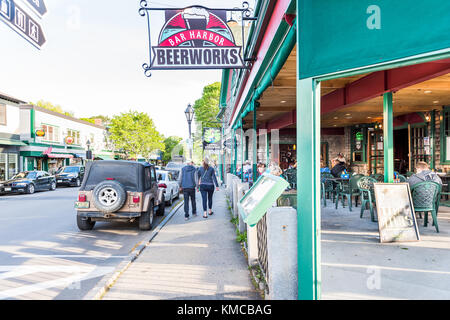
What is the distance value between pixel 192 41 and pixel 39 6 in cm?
297

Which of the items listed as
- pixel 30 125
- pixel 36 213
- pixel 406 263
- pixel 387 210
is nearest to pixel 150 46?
pixel 387 210

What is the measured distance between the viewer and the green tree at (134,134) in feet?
161

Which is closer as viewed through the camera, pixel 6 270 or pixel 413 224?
pixel 6 270

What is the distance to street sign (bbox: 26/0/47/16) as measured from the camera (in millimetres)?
4547

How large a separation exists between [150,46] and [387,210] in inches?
234

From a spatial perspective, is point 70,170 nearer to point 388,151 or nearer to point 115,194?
point 115,194

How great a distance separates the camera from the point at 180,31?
6773 millimetres

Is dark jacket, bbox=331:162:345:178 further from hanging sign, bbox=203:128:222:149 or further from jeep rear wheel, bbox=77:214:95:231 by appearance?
hanging sign, bbox=203:128:222:149

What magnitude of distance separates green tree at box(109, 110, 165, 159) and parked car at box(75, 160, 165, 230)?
43327 millimetres

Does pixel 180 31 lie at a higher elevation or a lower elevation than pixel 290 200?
higher

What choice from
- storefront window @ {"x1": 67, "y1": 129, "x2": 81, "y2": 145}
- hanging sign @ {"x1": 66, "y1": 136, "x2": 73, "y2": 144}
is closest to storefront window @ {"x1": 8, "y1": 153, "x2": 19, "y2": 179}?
hanging sign @ {"x1": 66, "y1": 136, "x2": 73, "y2": 144}

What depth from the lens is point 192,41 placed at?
6.71 meters

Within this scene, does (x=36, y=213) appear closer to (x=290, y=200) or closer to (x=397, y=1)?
(x=290, y=200)

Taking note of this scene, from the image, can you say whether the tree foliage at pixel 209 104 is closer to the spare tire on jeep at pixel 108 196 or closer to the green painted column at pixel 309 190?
the spare tire on jeep at pixel 108 196
